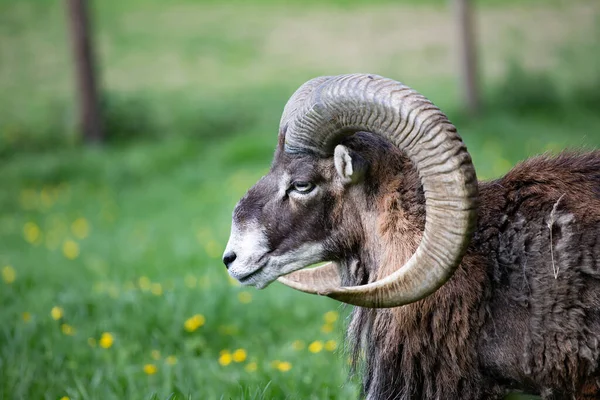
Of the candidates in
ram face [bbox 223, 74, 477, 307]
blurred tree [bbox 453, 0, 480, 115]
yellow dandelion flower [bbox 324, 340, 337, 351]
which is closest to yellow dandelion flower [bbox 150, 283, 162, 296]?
yellow dandelion flower [bbox 324, 340, 337, 351]

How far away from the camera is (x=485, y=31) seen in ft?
74.0

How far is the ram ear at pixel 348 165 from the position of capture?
3.90 metres

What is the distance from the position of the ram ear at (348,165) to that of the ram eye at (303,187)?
0.18 m

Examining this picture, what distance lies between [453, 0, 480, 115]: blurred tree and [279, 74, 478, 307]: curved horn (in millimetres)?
12354

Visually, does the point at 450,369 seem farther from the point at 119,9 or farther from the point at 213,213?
the point at 119,9

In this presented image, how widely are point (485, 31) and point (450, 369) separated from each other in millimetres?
20321

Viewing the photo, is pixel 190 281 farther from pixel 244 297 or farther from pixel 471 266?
pixel 471 266

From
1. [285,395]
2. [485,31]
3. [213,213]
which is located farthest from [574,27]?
[285,395]

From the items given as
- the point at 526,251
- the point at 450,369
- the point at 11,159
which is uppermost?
the point at 526,251

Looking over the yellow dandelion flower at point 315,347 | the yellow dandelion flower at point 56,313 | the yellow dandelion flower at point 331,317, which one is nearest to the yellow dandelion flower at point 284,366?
the yellow dandelion flower at point 315,347

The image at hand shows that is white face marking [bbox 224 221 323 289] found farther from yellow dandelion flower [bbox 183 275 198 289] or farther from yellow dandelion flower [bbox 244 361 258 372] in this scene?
yellow dandelion flower [bbox 183 275 198 289]

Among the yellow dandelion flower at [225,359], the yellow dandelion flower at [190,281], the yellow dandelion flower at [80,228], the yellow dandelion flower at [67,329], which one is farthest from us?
the yellow dandelion flower at [80,228]

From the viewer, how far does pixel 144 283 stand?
25.3ft

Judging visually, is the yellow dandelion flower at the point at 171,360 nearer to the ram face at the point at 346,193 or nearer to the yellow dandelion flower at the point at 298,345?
the yellow dandelion flower at the point at 298,345
